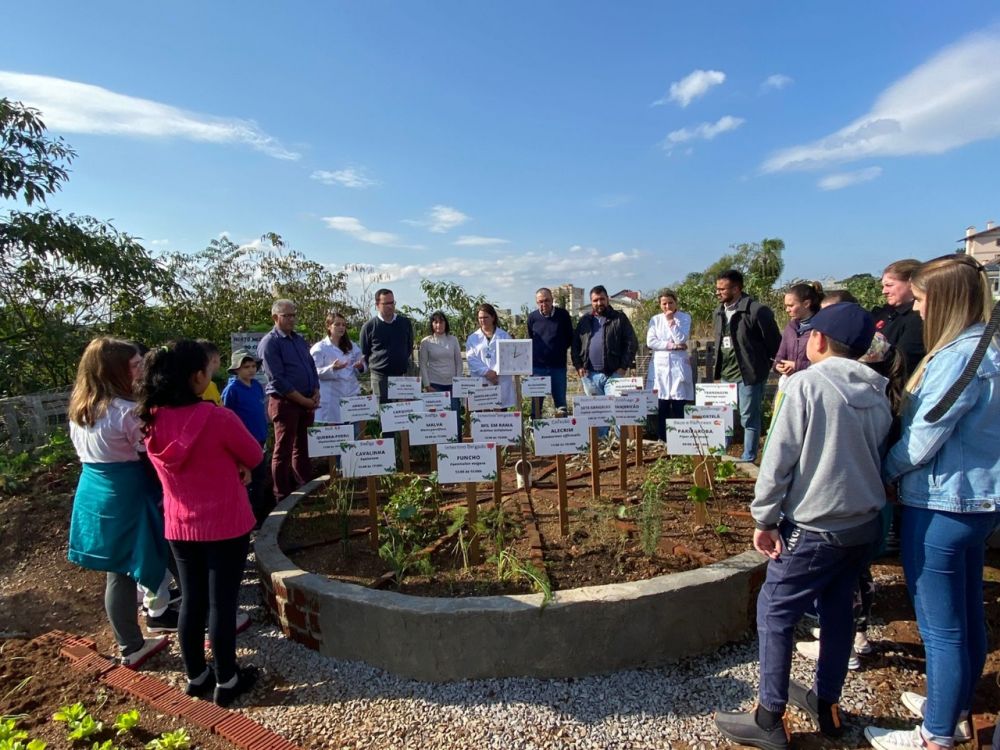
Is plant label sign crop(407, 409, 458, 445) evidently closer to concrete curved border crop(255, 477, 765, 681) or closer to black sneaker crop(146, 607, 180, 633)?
concrete curved border crop(255, 477, 765, 681)

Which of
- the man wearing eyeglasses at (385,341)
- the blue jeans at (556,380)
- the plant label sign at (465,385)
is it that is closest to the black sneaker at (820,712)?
the plant label sign at (465,385)

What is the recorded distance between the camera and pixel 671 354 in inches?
229

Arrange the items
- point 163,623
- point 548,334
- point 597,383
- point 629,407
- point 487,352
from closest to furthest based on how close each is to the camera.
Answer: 1. point 163,623
2. point 629,407
3. point 597,383
4. point 487,352
5. point 548,334

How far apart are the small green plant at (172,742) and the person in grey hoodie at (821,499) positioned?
2.22 m

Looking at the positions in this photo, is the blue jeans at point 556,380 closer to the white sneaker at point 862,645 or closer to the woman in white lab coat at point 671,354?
the woman in white lab coat at point 671,354

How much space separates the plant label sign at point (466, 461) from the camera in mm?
3369

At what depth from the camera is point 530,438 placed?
5.74 m

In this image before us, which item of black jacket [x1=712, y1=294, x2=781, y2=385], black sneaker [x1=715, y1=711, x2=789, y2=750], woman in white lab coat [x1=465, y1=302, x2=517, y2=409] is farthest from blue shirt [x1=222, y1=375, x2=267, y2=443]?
black jacket [x1=712, y1=294, x2=781, y2=385]

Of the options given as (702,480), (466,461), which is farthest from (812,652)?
(466,461)

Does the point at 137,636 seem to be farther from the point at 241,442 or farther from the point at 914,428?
the point at 914,428

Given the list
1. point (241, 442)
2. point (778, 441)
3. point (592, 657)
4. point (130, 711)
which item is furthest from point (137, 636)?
point (778, 441)

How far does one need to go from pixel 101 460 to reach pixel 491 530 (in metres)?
2.25

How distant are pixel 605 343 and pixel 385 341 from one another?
2496 millimetres

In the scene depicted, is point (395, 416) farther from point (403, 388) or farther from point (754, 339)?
point (754, 339)
